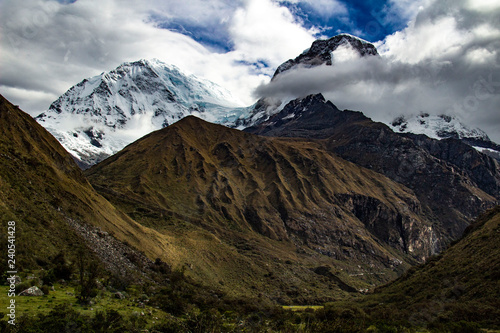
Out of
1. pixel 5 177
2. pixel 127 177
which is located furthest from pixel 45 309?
pixel 127 177

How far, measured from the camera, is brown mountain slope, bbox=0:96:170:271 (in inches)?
2141

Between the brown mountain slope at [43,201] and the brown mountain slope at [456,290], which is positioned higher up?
the brown mountain slope at [43,201]

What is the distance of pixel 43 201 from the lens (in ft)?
216

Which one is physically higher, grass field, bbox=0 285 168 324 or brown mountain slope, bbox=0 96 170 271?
brown mountain slope, bbox=0 96 170 271

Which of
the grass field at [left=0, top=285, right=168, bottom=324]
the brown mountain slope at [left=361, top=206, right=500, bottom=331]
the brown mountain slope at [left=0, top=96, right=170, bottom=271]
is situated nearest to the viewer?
the grass field at [left=0, top=285, right=168, bottom=324]

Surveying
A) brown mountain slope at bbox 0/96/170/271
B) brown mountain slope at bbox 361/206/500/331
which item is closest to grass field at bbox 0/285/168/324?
brown mountain slope at bbox 0/96/170/271

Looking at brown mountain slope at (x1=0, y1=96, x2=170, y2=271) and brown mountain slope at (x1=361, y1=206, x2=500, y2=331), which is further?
brown mountain slope at (x1=361, y1=206, x2=500, y2=331)

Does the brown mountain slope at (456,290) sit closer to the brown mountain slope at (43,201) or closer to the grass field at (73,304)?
the grass field at (73,304)

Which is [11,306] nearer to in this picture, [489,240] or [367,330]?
[367,330]

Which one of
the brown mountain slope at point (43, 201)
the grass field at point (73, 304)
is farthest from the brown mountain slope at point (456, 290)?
the brown mountain slope at point (43, 201)

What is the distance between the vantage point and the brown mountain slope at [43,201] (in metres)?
54.4

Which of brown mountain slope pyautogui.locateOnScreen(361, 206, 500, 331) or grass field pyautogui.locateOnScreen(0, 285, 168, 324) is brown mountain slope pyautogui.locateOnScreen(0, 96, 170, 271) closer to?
grass field pyautogui.locateOnScreen(0, 285, 168, 324)

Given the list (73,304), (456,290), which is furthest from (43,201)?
(456,290)

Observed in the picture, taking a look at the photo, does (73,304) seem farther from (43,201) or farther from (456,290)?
(456,290)
